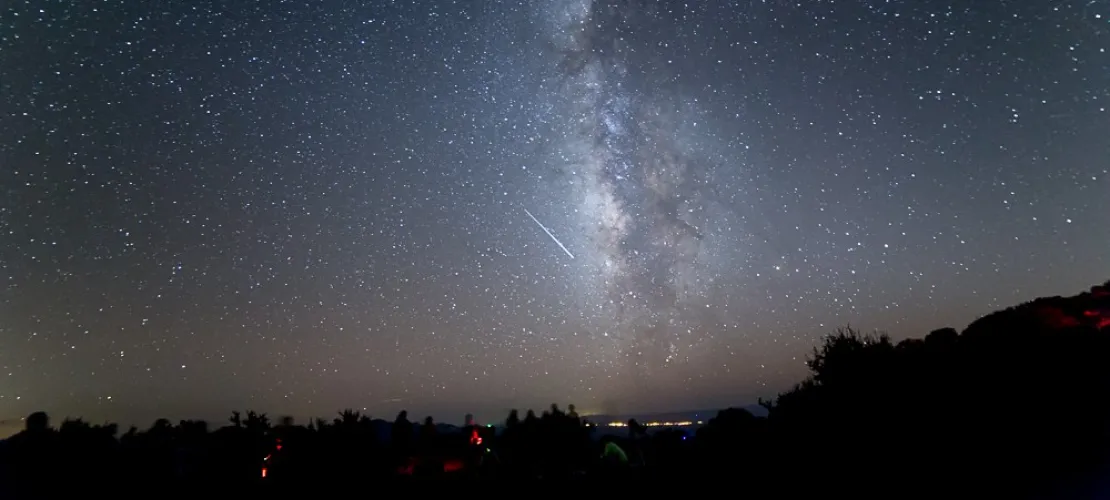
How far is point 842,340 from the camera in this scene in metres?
15.0

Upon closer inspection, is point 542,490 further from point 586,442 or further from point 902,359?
point 902,359

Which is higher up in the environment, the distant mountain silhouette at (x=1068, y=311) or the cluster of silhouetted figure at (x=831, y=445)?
the distant mountain silhouette at (x=1068, y=311)

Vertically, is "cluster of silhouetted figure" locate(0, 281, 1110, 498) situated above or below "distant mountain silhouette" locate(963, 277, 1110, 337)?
below

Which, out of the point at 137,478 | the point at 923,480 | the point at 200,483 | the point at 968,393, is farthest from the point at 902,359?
the point at 137,478

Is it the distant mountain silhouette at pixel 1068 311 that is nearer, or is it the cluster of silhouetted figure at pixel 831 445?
the cluster of silhouetted figure at pixel 831 445

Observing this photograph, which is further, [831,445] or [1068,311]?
[1068,311]

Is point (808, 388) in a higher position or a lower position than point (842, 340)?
lower

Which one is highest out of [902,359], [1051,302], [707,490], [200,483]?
[1051,302]

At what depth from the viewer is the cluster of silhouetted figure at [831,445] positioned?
702 centimetres

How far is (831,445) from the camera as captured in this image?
27.9 feet

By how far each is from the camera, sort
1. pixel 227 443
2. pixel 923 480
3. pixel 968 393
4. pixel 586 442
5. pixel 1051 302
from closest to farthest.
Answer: pixel 923 480 → pixel 968 393 → pixel 227 443 → pixel 586 442 → pixel 1051 302

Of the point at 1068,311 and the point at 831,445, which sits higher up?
the point at 1068,311

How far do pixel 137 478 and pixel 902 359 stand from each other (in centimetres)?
1243

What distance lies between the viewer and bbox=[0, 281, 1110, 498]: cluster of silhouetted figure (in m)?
7.02
